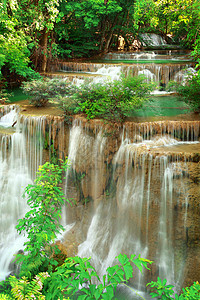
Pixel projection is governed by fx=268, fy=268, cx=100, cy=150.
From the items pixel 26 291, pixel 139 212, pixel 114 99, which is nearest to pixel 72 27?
pixel 114 99

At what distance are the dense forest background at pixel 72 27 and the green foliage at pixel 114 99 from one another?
1.88 m

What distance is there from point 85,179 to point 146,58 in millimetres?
12841

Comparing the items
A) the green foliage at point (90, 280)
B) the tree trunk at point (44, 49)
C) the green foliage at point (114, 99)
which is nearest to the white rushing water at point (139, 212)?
the green foliage at point (114, 99)

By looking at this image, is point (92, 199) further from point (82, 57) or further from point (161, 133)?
point (82, 57)

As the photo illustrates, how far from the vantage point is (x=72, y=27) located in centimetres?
2091

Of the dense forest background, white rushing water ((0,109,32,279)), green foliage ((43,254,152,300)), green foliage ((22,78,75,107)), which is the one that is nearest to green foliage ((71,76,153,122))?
green foliage ((22,78,75,107))

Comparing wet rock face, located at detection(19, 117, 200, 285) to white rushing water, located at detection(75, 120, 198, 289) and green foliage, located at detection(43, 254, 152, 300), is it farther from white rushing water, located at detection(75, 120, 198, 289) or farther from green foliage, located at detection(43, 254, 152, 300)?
green foliage, located at detection(43, 254, 152, 300)

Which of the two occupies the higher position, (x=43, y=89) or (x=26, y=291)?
(x=43, y=89)

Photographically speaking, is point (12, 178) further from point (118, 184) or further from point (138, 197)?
point (138, 197)

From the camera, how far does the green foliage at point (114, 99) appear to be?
7.69 metres

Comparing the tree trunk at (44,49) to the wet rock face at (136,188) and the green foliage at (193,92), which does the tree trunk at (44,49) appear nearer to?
the wet rock face at (136,188)

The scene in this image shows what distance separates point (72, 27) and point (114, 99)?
1529 cm

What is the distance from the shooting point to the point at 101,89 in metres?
8.34

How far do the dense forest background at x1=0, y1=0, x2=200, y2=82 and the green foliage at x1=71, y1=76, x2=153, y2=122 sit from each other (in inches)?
73.9
